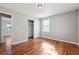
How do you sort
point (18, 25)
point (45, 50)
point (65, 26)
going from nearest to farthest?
1. point (45, 50)
2. point (18, 25)
3. point (65, 26)

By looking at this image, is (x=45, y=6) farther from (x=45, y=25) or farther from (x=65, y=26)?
(x=45, y=25)

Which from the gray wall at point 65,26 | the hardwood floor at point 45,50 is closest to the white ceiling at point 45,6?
the gray wall at point 65,26


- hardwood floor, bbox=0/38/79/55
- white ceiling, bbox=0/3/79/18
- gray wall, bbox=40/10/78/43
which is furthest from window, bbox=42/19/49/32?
hardwood floor, bbox=0/38/79/55

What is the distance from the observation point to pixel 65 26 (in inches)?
169

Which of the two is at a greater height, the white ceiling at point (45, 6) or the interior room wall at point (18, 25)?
the white ceiling at point (45, 6)

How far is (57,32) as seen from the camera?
→ 16.1 ft

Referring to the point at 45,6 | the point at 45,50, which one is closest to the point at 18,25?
the point at 45,6

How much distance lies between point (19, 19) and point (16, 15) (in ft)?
1.08

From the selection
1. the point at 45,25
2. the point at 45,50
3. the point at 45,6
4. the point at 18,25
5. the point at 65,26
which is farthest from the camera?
the point at 45,25

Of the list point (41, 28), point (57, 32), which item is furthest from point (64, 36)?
point (41, 28)

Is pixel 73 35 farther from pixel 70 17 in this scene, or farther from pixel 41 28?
pixel 41 28

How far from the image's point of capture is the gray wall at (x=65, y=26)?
149 inches

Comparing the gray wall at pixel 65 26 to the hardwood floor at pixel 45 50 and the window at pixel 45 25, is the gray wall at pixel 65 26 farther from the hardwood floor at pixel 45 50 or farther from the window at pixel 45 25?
the hardwood floor at pixel 45 50

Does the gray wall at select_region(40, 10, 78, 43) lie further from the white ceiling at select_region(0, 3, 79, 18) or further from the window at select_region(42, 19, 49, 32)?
the white ceiling at select_region(0, 3, 79, 18)
